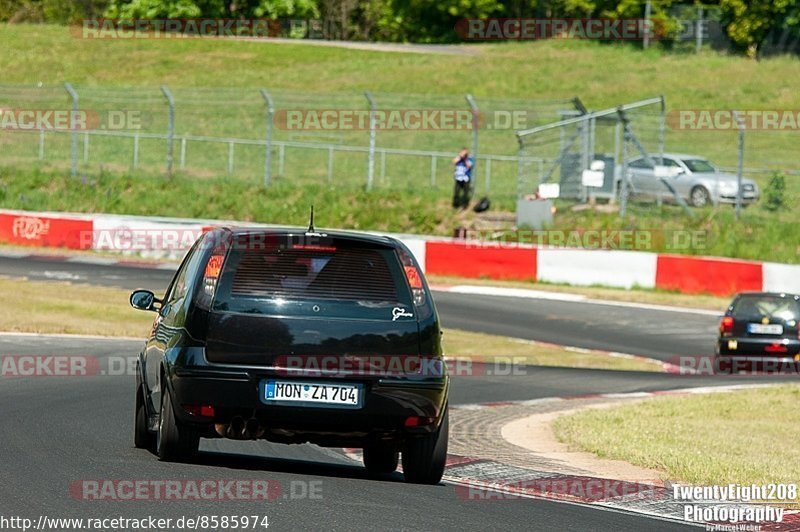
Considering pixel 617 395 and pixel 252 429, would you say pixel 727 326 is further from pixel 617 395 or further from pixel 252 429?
pixel 252 429

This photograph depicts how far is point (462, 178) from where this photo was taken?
3494cm

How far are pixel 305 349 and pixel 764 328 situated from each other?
14210 millimetres

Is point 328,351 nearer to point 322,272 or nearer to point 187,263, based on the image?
point 322,272

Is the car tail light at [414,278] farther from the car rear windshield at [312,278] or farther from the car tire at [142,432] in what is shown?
the car tire at [142,432]

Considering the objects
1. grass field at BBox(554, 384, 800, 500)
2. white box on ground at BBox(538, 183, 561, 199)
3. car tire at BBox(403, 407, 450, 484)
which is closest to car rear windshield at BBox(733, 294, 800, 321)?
grass field at BBox(554, 384, 800, 500)

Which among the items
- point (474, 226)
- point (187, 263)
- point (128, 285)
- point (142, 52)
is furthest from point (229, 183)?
point (142, 52)

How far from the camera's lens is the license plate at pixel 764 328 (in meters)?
21.4

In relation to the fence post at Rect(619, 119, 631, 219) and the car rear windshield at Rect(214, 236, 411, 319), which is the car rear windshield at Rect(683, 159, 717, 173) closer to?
the fence post at Rect(619, 119, 631, 219)

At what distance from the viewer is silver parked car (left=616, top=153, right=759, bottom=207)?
33375 millimetres

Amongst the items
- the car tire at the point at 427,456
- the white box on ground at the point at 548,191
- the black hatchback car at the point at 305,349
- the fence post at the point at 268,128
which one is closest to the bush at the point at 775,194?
the white box on ground at the point at 548,191

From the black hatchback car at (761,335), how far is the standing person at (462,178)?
44.0 ft

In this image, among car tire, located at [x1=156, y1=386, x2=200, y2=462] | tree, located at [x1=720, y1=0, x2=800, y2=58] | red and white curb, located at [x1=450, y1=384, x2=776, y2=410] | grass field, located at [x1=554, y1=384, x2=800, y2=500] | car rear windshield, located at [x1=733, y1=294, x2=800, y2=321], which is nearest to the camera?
car tire, located at [x1=156, y1=386, x2=200, y2=462]

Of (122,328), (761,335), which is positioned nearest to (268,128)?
(122,328)

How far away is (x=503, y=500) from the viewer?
8430 millimetres
